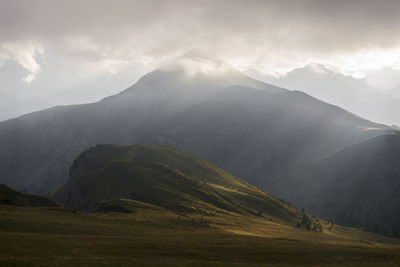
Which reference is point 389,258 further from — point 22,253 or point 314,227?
point 314,227

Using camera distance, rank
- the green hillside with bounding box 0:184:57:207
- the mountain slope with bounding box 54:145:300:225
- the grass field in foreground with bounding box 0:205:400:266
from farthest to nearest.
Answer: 1. the mountain slope with bounding box 54:145:300:225
2. the green hillside with bounding box 0:184:57:207
3. the grass field in foreground with bounding box 0:205:400:266

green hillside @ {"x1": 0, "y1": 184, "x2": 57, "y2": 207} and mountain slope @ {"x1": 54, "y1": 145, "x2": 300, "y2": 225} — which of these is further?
mountain slope @ {"x1": 54, "y1": 145, "x2": 300, "y2": 225}

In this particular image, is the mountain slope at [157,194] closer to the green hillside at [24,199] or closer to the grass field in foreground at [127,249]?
the green hillside at [24,199]

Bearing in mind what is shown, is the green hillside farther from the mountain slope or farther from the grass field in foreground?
the grass field in foreground

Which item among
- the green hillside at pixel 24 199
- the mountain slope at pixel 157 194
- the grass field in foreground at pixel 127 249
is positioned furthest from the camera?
the mountain slope at pixel 157 194

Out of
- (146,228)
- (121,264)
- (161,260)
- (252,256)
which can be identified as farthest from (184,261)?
(146,228)

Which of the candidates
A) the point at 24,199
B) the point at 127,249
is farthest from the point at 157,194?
the point at 127,249

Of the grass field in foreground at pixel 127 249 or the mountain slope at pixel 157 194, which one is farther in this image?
the mountain slope at pixel 157 194

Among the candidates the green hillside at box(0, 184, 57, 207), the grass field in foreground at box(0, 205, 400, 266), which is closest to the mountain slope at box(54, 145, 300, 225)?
the green hillside at box(0, 184, 57, 207)

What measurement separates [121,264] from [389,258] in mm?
42677

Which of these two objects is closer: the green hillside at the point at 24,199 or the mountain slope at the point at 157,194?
the green hillside at the point at 24,199

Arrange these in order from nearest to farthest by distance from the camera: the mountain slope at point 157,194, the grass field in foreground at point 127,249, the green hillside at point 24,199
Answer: the grass field in foreground at point 127,249, the green hillside at point 24,199, the mountain slope at point 157,194

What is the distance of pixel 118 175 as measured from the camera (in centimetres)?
16025

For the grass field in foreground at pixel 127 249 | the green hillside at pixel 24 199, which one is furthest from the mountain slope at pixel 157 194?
the grass field in foreground at pixel 127 249
